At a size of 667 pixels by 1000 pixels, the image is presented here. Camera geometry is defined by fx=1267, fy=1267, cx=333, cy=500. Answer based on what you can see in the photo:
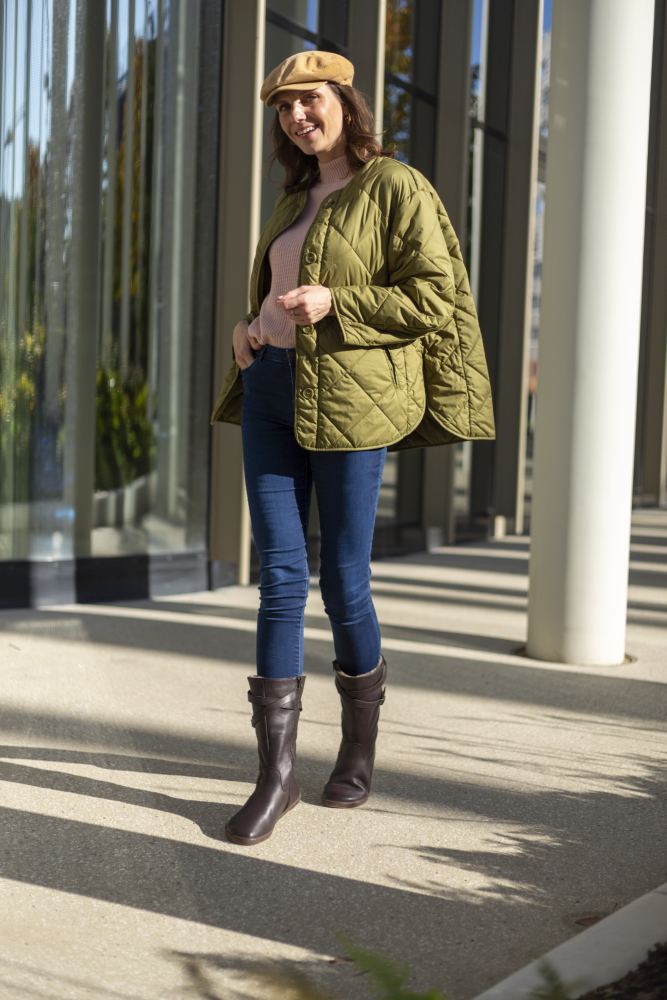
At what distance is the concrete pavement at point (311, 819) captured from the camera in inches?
96.0

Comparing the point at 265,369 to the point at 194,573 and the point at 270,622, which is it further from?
the point at 194,573

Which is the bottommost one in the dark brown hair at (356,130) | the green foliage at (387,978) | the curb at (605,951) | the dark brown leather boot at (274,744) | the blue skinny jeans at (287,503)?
the curb at (605,951)

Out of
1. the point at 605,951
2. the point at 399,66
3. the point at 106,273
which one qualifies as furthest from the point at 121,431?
the point at 605,951

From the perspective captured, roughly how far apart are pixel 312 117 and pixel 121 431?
3.93m

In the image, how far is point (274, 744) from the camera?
315cm

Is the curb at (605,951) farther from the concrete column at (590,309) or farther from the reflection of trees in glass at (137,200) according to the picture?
the reflection of trees in glass at (137,200)

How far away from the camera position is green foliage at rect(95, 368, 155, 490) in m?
6.74

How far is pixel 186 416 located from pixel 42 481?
94cm


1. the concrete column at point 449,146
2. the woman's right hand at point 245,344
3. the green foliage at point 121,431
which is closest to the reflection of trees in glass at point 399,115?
the concrete column at point 449,146

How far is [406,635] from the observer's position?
5918 millimetres

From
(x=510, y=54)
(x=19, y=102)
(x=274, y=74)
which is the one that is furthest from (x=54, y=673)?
(x=510, y=54)

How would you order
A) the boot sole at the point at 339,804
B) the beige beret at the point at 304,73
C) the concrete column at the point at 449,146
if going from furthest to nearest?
1. the concrete column at the point at 449,146
2. the boot sole at the point at 339,804
3. the beige beret at the point at 304,73

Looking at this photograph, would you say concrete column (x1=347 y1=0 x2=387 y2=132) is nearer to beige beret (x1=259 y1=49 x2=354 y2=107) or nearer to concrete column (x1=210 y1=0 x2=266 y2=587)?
concrete column (x1=210 y1=0 x2=266 y2=587)

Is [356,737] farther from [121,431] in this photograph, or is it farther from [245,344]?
[121,431]
